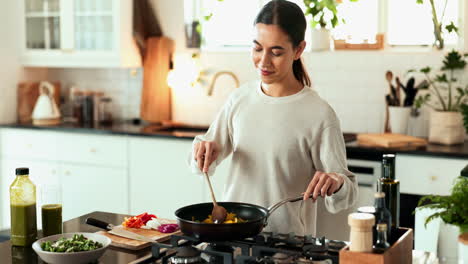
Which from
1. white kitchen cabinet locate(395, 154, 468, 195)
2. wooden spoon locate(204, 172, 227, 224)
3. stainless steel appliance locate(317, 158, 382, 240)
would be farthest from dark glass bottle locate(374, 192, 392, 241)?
white kitchen cabinet locate(395, 154, 468, 195)

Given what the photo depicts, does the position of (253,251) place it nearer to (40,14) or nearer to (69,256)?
(69,256)

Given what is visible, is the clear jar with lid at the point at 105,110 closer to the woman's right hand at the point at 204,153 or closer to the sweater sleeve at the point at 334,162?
the woman's right hand at the point at 204,153

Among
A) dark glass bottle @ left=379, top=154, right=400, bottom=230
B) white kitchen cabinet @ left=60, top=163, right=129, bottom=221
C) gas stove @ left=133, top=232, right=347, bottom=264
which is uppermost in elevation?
dark glass bottle @ left=379, top=154, right=400, bottom=230

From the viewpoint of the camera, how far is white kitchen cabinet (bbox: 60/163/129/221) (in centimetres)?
486

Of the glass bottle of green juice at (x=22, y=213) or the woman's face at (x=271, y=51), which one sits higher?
the woman's face at (x=271, y=51)

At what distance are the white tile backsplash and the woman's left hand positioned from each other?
258 centimetres

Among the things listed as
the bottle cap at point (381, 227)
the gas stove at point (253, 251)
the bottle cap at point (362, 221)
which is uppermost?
the bottle cap at point (362, 221)

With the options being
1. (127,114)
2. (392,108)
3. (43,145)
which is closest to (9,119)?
(43,145)

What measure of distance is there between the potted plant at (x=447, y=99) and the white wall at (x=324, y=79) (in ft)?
0.45

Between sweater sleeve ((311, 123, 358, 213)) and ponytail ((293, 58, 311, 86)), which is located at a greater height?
ponytail ((293, 58, 311, 86))

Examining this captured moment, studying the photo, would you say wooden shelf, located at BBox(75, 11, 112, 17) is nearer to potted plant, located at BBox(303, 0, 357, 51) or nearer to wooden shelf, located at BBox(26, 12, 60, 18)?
wooden shelf, located at BBox(26, 12, 60, 18)

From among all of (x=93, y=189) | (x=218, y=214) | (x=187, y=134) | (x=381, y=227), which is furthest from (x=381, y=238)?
(x=93, y=189)

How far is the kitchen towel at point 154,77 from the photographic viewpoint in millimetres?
5199

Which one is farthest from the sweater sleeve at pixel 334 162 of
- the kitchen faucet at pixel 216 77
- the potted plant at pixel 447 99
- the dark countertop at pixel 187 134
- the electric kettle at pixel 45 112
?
the electric kettle at pixel 45 112
